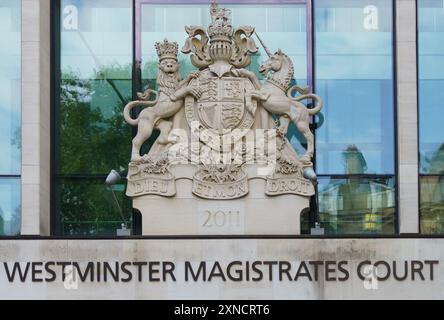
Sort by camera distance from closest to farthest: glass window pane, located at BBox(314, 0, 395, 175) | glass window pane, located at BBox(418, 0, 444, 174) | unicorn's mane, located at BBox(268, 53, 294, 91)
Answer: unicorn's mane, located at BBox(268, 53, 294, 91), glass window pane, located at BBox(418, 0, 444, 174), glass window pane, located at BBox(314, 0, 395, 175)

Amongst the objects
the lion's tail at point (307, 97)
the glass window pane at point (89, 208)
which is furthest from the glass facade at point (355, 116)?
the glass window pane at point (89, 208)

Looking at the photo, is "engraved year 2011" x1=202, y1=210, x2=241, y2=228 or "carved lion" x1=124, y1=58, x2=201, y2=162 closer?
"engraved year 2011" x1=202, y1=210, x2=241, y2=228

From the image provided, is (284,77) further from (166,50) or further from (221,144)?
(166,50)

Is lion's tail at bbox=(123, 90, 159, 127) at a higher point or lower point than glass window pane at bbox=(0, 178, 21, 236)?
higher

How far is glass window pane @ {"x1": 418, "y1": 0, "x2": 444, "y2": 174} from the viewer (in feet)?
74.3

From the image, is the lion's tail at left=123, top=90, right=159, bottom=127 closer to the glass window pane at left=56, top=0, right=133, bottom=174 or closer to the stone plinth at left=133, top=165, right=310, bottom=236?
the glass window pane at left=56, top=0, right=133, bottom=174

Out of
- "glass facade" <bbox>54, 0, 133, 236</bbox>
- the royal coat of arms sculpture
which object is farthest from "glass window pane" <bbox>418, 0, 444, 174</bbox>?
"glass facade" <bbox>54, 0, 133, 236</bbox>

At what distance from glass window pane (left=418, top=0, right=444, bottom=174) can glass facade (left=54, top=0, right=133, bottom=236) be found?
7034mm

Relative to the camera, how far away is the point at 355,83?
76.2 ft

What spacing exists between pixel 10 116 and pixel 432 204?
10145 millimetres
